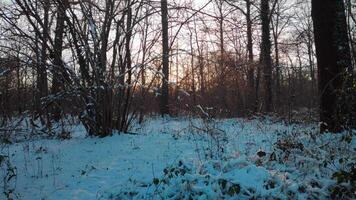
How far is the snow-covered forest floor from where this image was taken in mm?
4492

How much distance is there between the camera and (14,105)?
13242 millimetres

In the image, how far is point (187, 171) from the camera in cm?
505

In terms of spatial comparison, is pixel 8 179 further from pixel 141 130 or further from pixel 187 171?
pixel 141 130

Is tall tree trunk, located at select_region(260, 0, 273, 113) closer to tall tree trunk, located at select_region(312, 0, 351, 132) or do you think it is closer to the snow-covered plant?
tall tree trunk, located at select_region(312, 0, 351, 132)

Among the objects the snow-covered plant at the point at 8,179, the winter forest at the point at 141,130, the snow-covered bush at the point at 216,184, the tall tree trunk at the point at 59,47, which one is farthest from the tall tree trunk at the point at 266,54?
the snow-covered plant at the point at 8,179

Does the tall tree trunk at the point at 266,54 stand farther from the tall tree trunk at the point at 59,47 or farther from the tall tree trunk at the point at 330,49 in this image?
the tall tree trunk at the point at 59,47

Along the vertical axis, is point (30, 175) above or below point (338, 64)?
below

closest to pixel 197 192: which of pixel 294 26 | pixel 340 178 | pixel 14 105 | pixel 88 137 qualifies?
pixel 340 178

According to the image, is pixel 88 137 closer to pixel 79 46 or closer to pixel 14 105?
pixel 79 46

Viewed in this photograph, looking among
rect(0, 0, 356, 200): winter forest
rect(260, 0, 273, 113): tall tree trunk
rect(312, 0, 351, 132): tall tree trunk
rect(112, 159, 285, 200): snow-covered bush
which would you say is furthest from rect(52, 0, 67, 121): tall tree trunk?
rect(260, 0, 273, 113): tall tree trunk

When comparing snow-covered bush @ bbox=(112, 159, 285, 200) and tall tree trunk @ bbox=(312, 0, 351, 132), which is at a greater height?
tall tree trunk @ bbox=(312, 0, 351, 132)

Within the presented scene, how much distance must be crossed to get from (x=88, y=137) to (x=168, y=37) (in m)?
3.14

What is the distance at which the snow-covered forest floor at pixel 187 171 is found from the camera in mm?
4492

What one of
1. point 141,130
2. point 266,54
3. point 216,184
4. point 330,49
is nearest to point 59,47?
point 141,130
